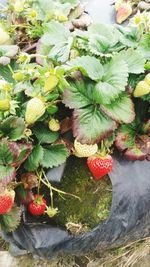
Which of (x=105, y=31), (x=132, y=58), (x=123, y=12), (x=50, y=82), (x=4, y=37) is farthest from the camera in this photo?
(x=123, y=12)

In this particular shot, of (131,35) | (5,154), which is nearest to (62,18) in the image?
(131,35)

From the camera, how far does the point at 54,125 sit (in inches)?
55.6

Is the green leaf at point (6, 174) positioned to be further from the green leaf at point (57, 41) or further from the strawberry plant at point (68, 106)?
the green leaf at point (57, 41)

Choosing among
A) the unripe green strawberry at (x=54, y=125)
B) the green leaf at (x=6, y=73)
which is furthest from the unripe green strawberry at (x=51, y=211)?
the green leaf at (x=6, y=73)

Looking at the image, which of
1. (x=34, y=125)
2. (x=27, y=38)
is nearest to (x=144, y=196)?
(x=34, y=125)

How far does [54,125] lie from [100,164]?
181 mm

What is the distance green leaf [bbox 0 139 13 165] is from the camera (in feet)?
4.27

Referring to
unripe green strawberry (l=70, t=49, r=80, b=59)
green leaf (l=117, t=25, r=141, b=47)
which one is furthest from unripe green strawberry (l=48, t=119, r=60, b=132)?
green leaf (l=117, t=25, r=141, b=47)

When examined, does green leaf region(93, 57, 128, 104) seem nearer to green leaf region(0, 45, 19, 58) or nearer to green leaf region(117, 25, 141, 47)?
green leaf region(117, 25, 141, 47)

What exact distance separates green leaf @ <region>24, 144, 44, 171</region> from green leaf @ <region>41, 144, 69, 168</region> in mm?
27

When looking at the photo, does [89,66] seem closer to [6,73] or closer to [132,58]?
[132,58]

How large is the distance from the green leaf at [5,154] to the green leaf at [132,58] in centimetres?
42

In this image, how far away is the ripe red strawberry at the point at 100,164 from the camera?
4.56ft

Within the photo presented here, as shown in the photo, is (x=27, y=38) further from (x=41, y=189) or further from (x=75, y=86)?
(x=41, y=189)
